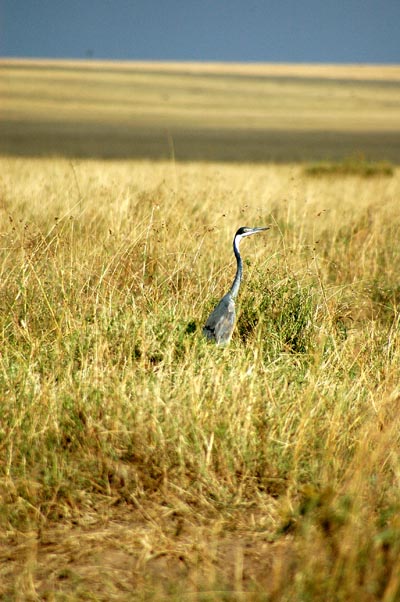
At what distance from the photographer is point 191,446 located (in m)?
3.35

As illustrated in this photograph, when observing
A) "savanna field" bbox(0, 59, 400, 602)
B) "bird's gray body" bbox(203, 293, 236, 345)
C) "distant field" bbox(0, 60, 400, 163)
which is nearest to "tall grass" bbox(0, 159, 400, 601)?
"savanna field" bbox(0, 59, 400, 602)

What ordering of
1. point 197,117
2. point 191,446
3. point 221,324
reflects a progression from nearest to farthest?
point 191,446 → point 221,324 → point 197,117

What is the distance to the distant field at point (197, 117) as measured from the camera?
3447cm

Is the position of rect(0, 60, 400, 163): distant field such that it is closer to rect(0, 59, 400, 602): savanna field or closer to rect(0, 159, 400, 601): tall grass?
rect(0, 59, 400, 602): savanna field

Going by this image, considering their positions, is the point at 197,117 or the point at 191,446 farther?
the point at 197,117

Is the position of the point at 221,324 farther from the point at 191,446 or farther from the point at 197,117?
the point at 197,117

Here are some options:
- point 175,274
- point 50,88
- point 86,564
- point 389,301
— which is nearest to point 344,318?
point 389,301

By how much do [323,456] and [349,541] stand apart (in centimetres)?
91

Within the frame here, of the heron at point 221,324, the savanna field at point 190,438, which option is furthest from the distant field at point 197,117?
the heron at point 221,324

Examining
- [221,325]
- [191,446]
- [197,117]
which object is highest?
[197,117]

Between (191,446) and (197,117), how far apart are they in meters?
60.5

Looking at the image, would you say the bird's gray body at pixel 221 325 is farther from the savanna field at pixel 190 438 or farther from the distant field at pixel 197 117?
the distant field at pixel 197 117

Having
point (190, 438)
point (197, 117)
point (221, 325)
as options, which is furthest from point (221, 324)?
point (197, 117)

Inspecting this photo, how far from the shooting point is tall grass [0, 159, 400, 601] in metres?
2.71
